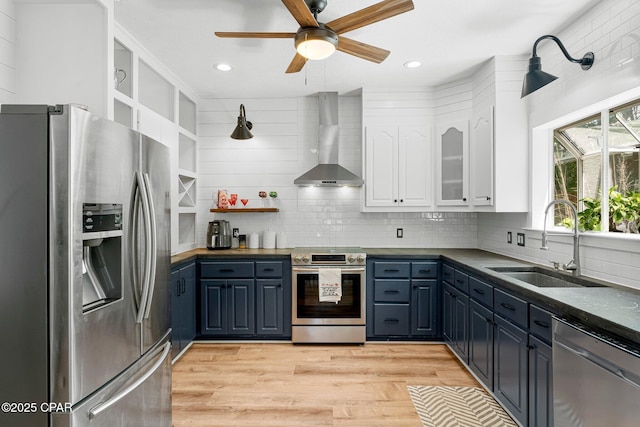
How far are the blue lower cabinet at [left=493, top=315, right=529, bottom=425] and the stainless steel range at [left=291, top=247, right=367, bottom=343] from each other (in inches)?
55.5

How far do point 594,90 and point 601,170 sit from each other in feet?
1.82

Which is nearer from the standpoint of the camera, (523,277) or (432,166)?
(523,277)

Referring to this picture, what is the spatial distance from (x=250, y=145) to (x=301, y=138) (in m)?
0.63

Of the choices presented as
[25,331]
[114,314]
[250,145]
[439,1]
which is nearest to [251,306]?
[250,145]

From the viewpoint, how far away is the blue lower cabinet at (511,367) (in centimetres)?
202

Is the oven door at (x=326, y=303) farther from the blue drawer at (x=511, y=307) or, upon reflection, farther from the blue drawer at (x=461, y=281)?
the blue drawer at (x=511, y=307)

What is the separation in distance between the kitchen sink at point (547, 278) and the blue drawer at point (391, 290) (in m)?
1.01

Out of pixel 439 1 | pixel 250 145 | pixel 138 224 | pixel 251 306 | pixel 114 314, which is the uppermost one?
pixel 439 1

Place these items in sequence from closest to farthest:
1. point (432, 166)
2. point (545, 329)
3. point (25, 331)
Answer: point (25, 331)
point (545, 329)
point (432, 166)

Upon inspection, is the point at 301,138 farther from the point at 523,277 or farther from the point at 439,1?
the point at 523,277

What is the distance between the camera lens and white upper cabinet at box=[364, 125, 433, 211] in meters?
3.83

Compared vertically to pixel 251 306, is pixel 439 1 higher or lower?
higher

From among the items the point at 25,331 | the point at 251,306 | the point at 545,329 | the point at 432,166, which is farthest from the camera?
the point at 432,166

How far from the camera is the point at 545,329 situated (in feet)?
5.98
